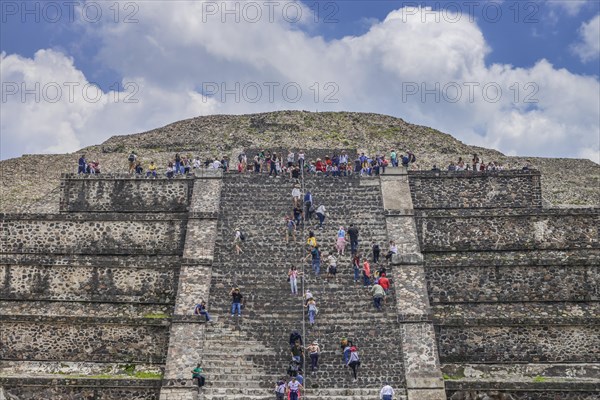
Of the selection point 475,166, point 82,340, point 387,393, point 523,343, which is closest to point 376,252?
point 523,343

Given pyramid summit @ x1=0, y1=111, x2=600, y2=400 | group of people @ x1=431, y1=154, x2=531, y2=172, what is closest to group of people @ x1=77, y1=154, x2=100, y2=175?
pyramid summit @ x1=0, y1=111, x2=600, y2=400

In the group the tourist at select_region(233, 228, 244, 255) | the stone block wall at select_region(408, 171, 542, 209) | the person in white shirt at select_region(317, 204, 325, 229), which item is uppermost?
the stone block wall at select_region(408, 171, 542, 209)

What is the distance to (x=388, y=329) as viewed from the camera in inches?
742

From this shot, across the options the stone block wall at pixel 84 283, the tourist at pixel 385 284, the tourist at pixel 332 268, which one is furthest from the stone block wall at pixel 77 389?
the tourist at pixel 385 284

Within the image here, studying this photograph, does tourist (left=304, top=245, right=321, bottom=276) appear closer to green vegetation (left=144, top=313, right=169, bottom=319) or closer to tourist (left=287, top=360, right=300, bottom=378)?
tourist (left=287, top=360, right=300, bottom=378)

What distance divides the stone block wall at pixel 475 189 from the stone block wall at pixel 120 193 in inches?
276

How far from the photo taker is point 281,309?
63.9 feet

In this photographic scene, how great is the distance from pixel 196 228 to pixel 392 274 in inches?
210

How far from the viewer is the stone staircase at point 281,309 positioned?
17844 mm

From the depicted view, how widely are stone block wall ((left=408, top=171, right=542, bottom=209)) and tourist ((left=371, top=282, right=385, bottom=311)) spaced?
6007 millimetres

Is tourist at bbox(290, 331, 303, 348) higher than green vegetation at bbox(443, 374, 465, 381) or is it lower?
higher

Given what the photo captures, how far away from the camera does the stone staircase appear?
703 inches

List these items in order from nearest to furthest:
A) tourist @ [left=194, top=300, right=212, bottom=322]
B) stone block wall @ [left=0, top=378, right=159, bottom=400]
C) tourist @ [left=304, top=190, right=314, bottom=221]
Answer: stone block wall @ [left=0, top=378, right=159, bottom=400] → tourist @ [left=194, top=300, right=212, bottom=322] → tourist @ [left=304, top=190, right=314, bottom=221]

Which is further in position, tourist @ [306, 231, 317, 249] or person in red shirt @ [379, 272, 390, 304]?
tourist @ [306, 231, 317, 249]
